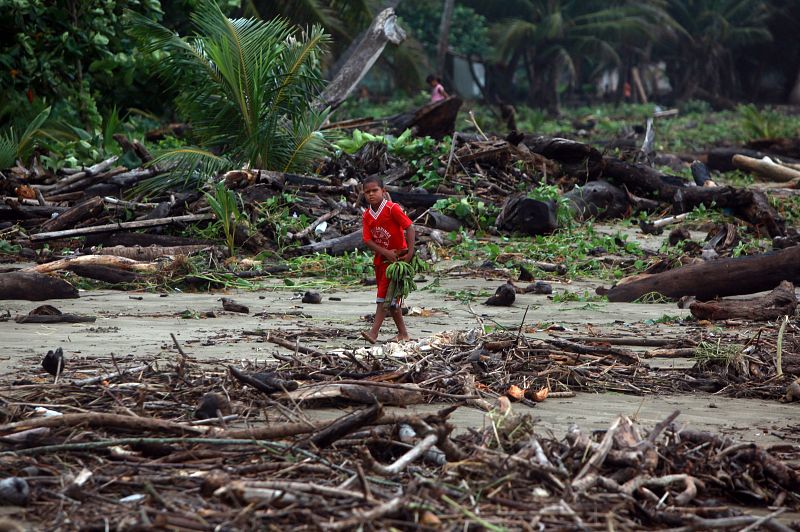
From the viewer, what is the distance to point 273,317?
7.41m

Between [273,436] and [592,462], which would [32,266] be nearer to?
[273,436]

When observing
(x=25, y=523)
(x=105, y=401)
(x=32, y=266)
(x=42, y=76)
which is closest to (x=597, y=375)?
(x=105, y=401)

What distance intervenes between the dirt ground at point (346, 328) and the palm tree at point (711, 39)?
36.1 metres

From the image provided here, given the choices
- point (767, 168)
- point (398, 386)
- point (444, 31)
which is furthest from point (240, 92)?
point (444, 31)

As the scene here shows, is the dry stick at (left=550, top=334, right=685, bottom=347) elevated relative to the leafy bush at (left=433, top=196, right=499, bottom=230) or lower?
elevated

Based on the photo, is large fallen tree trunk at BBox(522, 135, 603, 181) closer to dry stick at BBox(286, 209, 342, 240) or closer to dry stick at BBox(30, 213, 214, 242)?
dry stick at BBox(286, 209, 342, 240)

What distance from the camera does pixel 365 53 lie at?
61.6 ft

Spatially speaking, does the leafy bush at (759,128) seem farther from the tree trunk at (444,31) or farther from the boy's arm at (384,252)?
the boy's arm at (384,252)

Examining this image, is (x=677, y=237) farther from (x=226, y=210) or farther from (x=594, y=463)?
(x=594, y=463)

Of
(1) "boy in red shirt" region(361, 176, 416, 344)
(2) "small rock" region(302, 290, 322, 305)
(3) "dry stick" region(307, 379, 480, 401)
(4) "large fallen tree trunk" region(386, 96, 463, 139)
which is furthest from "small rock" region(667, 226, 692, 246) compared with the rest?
(3) "dry stick" region(307, 379, 480, 401)

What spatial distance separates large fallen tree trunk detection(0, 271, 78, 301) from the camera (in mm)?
7758

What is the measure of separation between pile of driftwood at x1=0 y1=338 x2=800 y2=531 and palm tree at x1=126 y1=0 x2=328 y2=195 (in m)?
8.70

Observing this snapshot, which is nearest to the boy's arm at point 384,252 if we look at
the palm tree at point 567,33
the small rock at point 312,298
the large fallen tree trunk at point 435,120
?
the small rock at point 312,298

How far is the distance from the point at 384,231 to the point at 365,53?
41.5 ft
